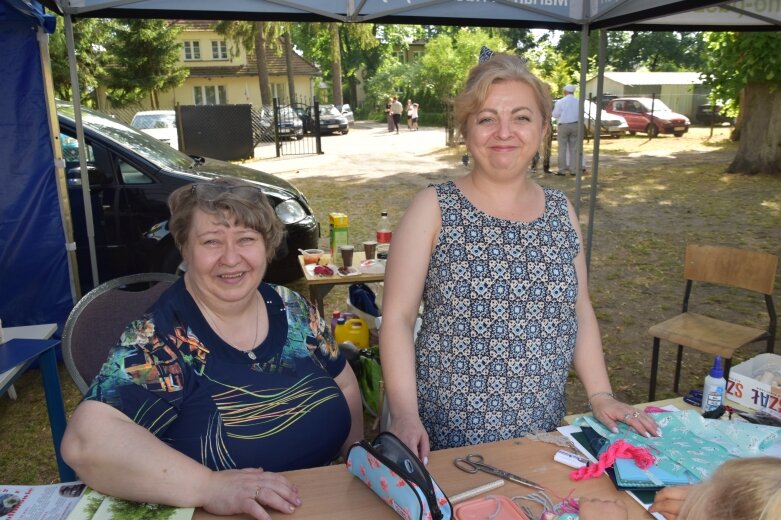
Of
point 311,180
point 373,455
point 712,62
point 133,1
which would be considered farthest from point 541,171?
point 373,455

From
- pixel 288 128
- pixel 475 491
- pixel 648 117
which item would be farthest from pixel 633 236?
pixel 648 117

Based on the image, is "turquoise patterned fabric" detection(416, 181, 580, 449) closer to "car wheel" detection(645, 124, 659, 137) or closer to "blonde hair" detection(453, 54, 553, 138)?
"blonde hair" detection(453, 54, 553, 138)

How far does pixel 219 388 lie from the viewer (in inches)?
63.7

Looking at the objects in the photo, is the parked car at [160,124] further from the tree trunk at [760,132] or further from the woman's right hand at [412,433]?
the woman's right hand at [412,433]

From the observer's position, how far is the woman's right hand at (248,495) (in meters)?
1.36

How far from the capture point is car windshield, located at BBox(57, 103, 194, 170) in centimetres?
494

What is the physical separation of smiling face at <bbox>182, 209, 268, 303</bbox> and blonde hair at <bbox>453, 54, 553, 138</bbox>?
734 mm

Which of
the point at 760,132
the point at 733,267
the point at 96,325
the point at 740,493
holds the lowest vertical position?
the point at 733,267

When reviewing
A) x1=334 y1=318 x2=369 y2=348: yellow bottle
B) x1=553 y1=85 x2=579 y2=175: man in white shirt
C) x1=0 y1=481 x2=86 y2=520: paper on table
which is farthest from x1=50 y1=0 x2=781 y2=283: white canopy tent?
x1=553 y1=85 x2=579 y2=175: man in white shirt

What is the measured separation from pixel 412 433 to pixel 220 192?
902 mm

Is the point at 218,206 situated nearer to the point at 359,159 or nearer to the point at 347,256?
the point at 347,256

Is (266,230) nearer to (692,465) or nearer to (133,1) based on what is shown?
(692,465)

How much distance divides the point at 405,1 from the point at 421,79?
30324 mm

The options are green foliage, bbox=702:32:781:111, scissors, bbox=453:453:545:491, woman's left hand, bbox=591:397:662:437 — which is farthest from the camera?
green foliage, bbox=702:32:781:111
